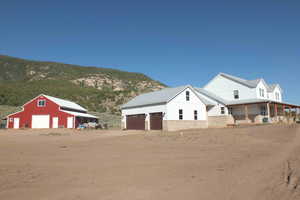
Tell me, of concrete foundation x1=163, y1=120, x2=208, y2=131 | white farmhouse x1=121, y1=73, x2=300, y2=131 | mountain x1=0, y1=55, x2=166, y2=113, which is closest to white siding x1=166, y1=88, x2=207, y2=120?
white farmhouse x1=121, y1=73, x2=300, y2=131

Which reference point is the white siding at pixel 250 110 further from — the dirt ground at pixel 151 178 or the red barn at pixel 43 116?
the red barn at pixel 43 116

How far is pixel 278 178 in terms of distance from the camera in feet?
20.1

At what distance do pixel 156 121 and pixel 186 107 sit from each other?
4.68 meters

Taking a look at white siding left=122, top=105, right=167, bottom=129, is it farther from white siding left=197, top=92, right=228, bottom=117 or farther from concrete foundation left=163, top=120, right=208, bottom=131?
white siding left=197, top=92, right=228, bottom=117

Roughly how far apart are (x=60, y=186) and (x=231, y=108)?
32091 mm

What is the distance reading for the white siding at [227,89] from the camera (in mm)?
33531

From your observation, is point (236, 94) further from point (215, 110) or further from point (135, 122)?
point (135, 122)

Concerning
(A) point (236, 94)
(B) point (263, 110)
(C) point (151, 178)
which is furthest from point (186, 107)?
(C) point (151, 178)

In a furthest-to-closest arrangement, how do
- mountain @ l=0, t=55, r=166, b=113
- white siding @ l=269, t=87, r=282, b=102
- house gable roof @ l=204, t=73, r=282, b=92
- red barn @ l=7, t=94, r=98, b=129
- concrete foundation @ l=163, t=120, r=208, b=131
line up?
mountain @ l=0, t=55, r=166, b=113
red barn @ l=7, t=94, r=98, b=129
white siding @ l=269, t=87, r=282, b=102
house gable roof @ l=204, t=73, r=282, b=92
concrete foundation @ l=163, t=120, r=208, b=131

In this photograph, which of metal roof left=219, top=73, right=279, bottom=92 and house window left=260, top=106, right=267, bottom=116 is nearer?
house window left=260, top=106, right=267, bottom=116

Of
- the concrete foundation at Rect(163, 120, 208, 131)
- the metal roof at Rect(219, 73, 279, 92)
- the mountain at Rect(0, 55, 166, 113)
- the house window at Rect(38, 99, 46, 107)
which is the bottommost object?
the concrete foundation at Rect(163, 120, 208, 131)

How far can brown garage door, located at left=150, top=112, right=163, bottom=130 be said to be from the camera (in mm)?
29987

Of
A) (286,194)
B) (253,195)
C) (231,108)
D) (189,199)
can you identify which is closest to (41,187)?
(189,199)

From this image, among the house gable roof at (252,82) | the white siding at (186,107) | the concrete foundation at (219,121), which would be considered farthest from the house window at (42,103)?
the house gable roof at (252,82)
